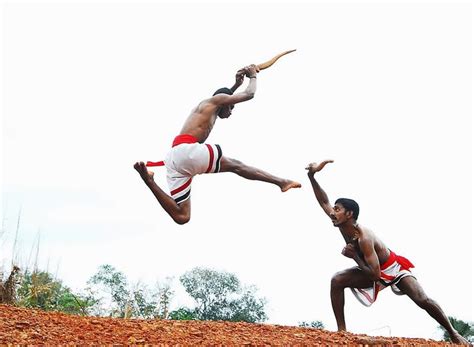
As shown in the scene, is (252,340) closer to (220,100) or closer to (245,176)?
(245,176)

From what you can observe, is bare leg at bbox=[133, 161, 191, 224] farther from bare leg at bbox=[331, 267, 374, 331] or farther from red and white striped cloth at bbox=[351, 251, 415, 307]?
red and white striped cloth at bbox=[351, 251, 415, 307]

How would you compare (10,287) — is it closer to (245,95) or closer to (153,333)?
(153,333)

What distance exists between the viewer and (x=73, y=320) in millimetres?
8156

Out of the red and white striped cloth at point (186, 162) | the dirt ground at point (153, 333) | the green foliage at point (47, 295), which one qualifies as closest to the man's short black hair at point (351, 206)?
the dirt ground at point (153, 333)

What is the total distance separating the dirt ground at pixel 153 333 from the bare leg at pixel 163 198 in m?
1.25

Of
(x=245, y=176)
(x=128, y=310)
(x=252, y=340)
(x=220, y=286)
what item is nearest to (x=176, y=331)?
(x=252, y=340)

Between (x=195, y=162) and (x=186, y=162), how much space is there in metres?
0.11

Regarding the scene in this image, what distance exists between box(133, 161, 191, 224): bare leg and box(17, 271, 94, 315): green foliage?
3151mm

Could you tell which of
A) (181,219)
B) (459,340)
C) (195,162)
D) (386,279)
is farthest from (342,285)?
(195,162)

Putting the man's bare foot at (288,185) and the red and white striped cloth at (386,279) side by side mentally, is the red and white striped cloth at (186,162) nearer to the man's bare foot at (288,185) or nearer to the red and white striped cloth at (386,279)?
the man's bare foot at (288,185)

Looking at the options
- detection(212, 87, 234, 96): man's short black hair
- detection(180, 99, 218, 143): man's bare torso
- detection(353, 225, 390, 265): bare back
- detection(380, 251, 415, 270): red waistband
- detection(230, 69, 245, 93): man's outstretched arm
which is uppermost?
detection(230, 69, 245, 93): man's outstretched arm

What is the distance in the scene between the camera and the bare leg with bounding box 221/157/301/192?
8.51 m

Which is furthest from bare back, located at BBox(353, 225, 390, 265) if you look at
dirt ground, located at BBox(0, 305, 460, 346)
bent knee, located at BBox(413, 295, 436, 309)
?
dirt ground, located at BBox(0, 305, 460, 346)

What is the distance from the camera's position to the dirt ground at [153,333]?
7.17 metres
